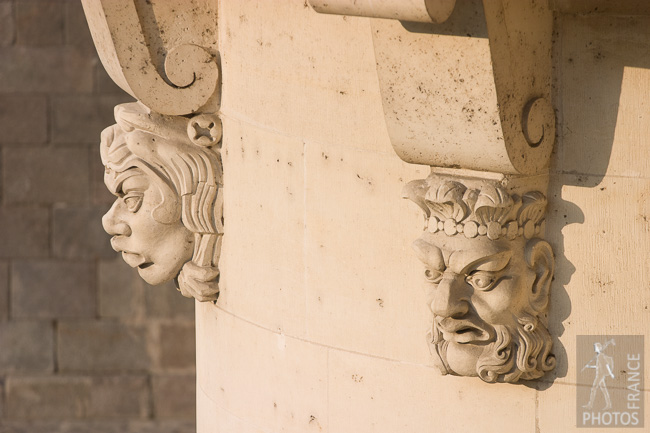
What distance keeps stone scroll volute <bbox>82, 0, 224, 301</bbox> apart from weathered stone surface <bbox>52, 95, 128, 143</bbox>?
10.8 feet

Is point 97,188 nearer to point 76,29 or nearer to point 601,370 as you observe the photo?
point 76,29

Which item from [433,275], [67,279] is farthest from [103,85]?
[433,275]

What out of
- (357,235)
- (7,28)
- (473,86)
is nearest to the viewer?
(473,86)

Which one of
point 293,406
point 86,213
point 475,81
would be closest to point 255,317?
point 293,406

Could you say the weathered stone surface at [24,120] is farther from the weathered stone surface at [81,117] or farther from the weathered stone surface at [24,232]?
Answer: the weathered stone surface at [24,232]

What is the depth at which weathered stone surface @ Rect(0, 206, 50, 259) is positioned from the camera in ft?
20.0

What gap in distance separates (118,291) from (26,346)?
621 millimetres

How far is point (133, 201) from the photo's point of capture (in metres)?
2.73

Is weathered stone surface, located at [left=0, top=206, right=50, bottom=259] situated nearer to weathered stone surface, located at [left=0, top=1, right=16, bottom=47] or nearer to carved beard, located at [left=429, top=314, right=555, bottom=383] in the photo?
weathered stone surface, located at [left=0, top=1, right=16, bottom=47]

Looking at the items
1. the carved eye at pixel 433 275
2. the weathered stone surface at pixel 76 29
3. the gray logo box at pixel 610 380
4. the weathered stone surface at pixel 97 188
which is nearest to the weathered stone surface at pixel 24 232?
the weathered stone surface at pixel 97 188

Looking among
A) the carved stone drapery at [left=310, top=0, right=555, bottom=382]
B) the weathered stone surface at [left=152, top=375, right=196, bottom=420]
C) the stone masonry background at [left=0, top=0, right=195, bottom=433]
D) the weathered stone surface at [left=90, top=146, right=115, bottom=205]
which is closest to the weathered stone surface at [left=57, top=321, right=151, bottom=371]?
the stone masonry background at [left=0, top=0, right=195, bottom=433]

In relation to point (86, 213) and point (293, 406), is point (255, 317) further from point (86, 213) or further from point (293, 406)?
point (86, 213)

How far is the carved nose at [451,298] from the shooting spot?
82.8 inches

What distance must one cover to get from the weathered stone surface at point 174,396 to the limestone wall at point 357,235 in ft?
11.2
